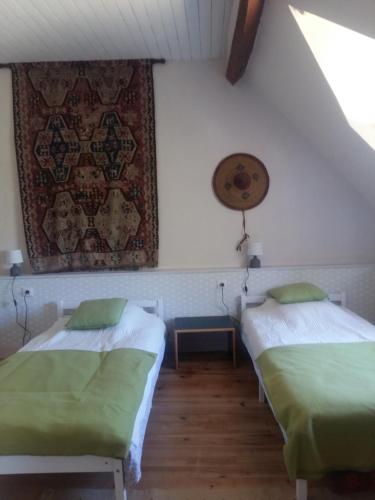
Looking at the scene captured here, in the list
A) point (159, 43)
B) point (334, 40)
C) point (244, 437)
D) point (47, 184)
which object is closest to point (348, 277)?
point (244, 437)

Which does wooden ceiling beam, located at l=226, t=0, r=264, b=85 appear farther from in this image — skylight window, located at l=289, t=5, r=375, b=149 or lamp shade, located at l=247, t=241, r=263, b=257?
lamp shade, located at l=247, t=241, r=263, b=257

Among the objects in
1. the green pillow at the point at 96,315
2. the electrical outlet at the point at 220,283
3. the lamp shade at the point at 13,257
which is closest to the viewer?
the green pillow at the point at 96,315

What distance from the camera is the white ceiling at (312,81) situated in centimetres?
162

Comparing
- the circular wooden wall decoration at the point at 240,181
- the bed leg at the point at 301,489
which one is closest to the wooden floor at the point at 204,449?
the bed leg at the point at 301,489

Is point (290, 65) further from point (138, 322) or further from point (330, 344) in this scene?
point (138, 322)

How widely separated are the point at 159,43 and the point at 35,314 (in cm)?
277

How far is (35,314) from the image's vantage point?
3.28m

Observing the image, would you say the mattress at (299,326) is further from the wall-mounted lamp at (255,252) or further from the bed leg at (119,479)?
the bed leg at (119,479)

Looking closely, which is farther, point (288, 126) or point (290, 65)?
point (288, 126)

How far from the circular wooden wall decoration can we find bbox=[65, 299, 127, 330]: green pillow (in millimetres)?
1450

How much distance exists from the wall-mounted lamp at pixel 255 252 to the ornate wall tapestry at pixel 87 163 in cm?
94

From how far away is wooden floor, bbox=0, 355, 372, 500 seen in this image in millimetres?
1712

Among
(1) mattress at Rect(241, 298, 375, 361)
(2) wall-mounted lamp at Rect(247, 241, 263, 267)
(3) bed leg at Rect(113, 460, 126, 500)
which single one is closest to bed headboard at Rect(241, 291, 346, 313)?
(1) mattress at Rect(241, 298, 375, 361)

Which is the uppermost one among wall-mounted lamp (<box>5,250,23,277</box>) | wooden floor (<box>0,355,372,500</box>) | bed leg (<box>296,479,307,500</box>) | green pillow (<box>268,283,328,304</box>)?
wall-mounted lamp (<box>5,250,23,277</box>)
